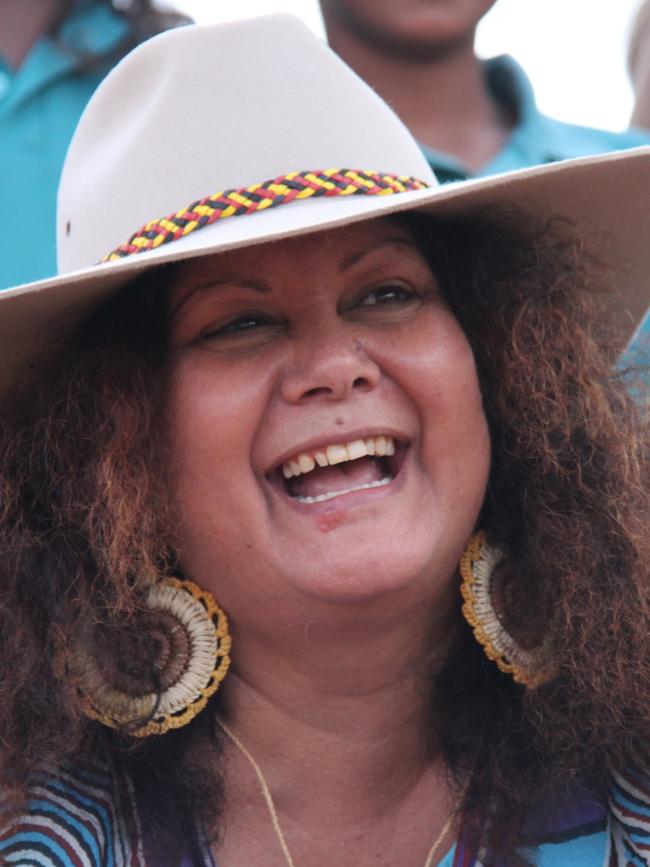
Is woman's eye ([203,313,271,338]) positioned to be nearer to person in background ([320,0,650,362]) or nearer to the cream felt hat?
the cream felt hat

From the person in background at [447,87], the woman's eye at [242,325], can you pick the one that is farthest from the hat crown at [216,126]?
the person in background at [447,87]

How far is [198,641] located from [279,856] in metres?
0.40

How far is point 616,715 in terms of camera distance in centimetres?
271

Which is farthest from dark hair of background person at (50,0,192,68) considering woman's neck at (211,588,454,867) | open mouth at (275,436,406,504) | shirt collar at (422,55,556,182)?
woman's neck at (211,588,454,867)

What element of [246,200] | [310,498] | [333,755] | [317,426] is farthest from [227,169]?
[333,755]

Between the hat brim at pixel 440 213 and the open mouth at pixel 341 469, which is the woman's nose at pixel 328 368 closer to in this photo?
the open mouth at pixel 341 469

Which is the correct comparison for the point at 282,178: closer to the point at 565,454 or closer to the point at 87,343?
the point at 87,343

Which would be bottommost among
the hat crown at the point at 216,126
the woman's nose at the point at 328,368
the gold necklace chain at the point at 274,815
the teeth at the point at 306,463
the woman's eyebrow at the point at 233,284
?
the gold necklace chain at the point at 274,815

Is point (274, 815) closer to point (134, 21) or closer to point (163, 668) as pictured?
point (163, 668)

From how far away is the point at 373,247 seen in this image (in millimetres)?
2682

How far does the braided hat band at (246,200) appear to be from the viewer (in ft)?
8.18

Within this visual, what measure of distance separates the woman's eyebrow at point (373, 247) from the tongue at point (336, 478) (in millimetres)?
313

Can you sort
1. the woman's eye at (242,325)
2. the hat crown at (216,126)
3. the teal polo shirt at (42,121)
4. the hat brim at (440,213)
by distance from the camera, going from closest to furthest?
1. the hat brim at (440,213)
2. the hat crown at (216,126)
3. the woman's eye at (242,325)
4. the teal polo shirt at (42,121)

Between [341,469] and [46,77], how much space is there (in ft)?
4.14
